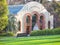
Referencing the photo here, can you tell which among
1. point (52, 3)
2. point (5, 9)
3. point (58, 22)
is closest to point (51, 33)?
point (5, 9)

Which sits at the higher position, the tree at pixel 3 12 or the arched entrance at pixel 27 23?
the tree at pixel 3 12

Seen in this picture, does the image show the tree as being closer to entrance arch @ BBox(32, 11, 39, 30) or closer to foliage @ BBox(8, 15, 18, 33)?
foliage @ BBox(8, 15, 18, 33)

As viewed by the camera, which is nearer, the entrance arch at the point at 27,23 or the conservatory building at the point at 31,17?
the conservatory building at the point at 31,17

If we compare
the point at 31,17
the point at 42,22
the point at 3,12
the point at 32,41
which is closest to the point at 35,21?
the point at 42,22

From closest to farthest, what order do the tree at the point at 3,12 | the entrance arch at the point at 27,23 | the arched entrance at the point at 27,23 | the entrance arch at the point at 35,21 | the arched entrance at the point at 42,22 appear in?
1. the tree at the point at 3,12
2. the arched entrance at the point at 27,23
3. the entrance arch at the point at 27,23
4. the entrance arch at the point at 35,21
5. the arched entrance at the point at 42,22

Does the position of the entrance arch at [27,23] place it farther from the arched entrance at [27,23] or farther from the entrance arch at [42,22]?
the entrance arch at [42,22]

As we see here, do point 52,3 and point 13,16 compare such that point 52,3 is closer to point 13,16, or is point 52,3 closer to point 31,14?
point 31,14

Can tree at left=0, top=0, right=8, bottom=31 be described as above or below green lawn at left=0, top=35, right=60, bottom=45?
above

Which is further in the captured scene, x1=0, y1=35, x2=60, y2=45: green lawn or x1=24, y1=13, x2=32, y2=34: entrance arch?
x1=24, y1=13, x2=32, y2=34: entrance arch

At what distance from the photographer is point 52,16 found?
59.4 m

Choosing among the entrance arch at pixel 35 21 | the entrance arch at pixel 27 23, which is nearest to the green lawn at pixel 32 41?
the entrance arch at pixel 27 23

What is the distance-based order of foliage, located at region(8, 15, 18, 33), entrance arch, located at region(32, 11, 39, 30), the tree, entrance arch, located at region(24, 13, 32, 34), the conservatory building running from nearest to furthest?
the tree < foliage, located at region(8, 15, 18, 33) < the conservatory building < entrance arch, located at region(24, 13, 32, 34) < entrance arch, located at region(32, 11, 39, 30)

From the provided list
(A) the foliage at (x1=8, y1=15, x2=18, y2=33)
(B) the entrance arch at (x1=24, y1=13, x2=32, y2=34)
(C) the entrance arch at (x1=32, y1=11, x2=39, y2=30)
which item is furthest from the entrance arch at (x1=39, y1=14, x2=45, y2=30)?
(A) the foliage at (x1=8, y1=15, x2=18, y2=33)

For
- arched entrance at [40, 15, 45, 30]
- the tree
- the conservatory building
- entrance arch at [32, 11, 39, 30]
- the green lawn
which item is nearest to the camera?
the green lawn
